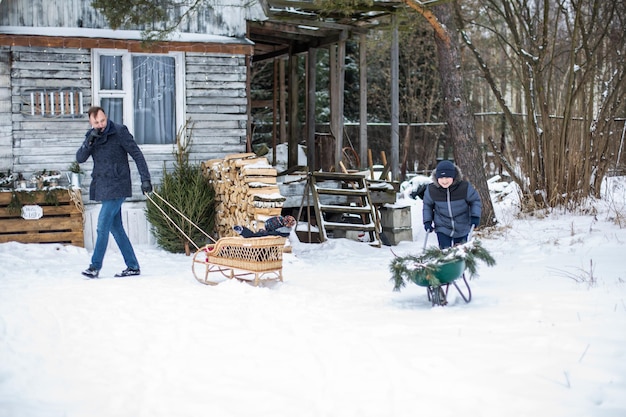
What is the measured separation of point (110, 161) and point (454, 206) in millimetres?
3770

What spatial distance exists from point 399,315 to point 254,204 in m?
4.33

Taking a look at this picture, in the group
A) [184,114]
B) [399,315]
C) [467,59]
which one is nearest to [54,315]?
[399,315]

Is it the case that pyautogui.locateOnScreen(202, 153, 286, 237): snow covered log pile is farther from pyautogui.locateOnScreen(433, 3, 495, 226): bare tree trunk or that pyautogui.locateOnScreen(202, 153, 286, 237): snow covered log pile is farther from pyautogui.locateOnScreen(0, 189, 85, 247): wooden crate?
pyautogui.locateOnScreen(433, 3, 495, 226): bare tree trunk

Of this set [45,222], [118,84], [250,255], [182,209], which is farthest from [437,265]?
[118,84]

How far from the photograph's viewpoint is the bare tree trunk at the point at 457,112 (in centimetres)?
1274

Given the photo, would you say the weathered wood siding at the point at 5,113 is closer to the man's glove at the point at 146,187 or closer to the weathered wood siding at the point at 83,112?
the weathered wood siding at the point at 83,112

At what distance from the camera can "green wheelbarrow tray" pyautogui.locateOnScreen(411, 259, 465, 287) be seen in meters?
6.20

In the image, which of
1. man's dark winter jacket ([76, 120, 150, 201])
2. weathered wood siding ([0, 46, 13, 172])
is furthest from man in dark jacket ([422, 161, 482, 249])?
weathered wood siding ([0, 46, 13, 172])

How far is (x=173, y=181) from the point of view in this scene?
1170cm

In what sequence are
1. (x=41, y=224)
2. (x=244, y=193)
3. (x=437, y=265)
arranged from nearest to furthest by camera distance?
(x=437, y=265) → (x=244, y=193) → (x=41, y=224)

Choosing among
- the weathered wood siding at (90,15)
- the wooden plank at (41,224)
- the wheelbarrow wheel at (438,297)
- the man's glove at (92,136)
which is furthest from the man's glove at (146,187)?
the weathered wood siding at (90,15)

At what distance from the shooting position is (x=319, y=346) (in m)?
5.38

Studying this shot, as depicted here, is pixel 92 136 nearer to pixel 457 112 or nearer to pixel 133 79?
pixel 133 79

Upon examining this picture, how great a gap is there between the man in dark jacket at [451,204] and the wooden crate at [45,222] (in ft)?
18.5
